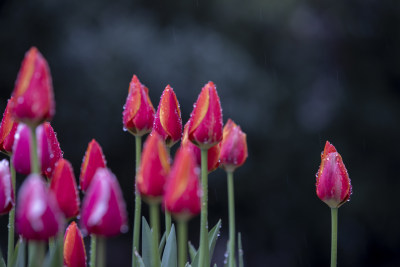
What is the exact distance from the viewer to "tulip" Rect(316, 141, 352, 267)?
1008 millimetres

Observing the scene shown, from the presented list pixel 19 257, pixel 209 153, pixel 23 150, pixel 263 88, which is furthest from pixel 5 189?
pixel 263 88

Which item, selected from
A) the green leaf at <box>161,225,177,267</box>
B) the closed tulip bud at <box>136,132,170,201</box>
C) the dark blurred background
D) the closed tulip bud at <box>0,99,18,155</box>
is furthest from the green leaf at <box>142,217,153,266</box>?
the dark blurred background

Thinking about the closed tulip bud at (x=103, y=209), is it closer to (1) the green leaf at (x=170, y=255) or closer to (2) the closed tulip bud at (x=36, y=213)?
(2) the closed tulip bud at (x=36, y=213)

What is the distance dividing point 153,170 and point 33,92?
144 mm

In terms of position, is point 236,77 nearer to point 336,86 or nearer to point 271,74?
point 271,74

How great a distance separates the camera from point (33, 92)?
2.26 feet

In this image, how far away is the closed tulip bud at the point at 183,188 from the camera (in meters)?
0.66

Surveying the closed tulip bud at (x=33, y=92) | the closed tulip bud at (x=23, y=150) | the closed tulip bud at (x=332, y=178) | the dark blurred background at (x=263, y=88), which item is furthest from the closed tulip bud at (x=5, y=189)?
the dark blurred background at (x=263, y=88)

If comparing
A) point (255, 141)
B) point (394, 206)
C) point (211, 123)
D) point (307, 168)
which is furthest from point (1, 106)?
point (211, 123)

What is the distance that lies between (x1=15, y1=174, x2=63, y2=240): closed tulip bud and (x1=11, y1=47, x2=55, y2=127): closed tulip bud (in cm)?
9

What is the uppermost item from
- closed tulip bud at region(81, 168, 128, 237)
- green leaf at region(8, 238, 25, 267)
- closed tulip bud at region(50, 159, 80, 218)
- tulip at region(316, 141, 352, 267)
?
tulip at region(316, 141, 352, 267)

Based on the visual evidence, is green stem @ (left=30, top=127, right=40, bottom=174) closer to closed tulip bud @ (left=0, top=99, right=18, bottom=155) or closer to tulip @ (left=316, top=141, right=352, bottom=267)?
closed tulip bud @ (left=0, top=99, right=18, bottom=155)

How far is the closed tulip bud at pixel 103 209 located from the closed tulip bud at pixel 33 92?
0.31 feet

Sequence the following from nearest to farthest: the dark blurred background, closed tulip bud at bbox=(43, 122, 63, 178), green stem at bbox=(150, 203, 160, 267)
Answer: green stem at bbox=(150, 203, 160, 267)
closed tulip bud at bbox=(43, 122, 63, 178)
the dark blurred background
